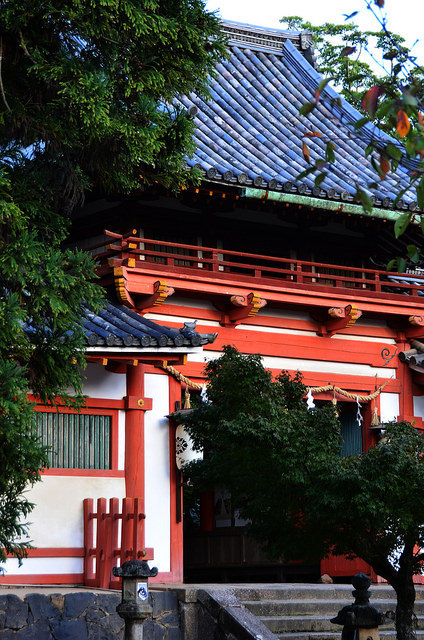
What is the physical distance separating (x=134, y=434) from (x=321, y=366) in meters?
3.93

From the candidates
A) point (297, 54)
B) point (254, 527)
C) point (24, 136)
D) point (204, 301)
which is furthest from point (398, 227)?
point (297, 54)

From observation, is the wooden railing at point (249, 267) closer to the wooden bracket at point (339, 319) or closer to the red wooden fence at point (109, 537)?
the wooden bracket at point (339, 319)

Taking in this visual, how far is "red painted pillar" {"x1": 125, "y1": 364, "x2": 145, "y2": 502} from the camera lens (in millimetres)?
13812

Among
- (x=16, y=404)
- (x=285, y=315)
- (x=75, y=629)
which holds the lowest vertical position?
(x=75, y=629)

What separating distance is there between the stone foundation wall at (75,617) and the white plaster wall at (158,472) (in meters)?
2.63

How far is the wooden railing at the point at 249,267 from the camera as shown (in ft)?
48.1

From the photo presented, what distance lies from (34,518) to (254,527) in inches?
134

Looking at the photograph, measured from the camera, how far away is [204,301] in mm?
15539

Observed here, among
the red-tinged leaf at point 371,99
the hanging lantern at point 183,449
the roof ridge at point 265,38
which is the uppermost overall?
the roof ridge at point 265,38

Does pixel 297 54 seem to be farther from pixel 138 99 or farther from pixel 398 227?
pixel 398 227

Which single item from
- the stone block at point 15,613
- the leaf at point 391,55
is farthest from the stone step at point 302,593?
the leaf at point 391,55

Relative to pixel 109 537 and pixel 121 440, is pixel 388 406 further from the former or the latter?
pixel 109 537

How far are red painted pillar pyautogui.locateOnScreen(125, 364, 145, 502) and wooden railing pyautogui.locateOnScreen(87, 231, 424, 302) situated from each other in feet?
5.46

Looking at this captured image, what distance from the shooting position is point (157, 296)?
1457 cm
